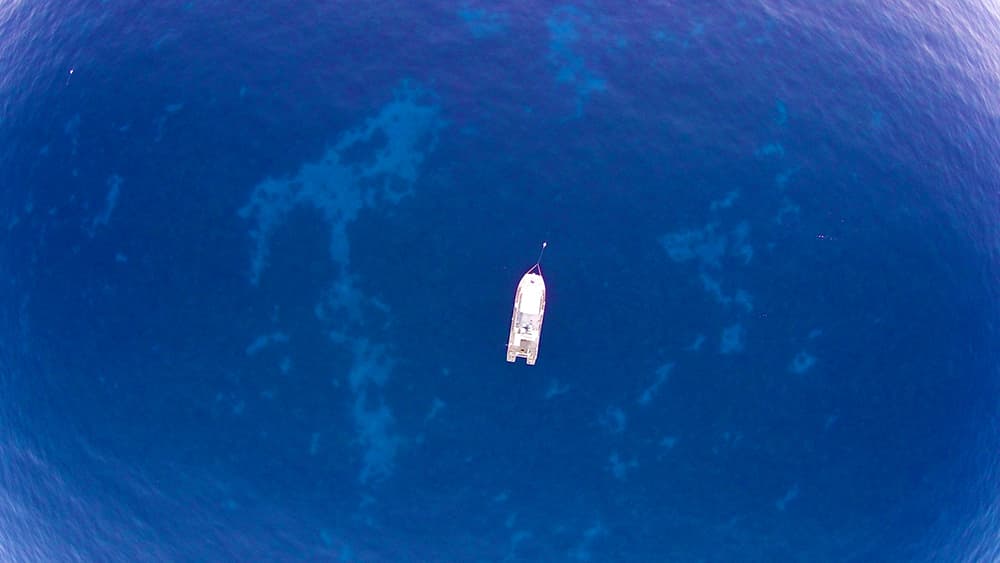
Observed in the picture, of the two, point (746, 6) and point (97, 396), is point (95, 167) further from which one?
point (746, 6)

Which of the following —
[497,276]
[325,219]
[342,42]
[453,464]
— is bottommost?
[453,464]

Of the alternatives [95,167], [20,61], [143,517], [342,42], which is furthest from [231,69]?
[143,517]

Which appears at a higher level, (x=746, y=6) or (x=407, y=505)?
(x=746, y=6)

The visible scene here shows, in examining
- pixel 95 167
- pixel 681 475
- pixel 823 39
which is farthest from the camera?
pixel 823 39

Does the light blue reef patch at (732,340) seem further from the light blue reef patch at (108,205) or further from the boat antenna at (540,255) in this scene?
the light blue reef patch at (108,205)

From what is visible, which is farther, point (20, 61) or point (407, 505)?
point (20, 61)

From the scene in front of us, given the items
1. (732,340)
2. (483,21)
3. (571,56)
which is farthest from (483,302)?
(483,21)

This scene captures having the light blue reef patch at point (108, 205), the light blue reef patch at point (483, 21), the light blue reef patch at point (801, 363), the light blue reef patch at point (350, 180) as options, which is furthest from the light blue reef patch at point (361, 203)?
the light blue reef patch at point (801, 363)

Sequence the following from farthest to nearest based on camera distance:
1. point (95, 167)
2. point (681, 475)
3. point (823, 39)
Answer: point (823, 39), point (95, 167), point (681, 475)
